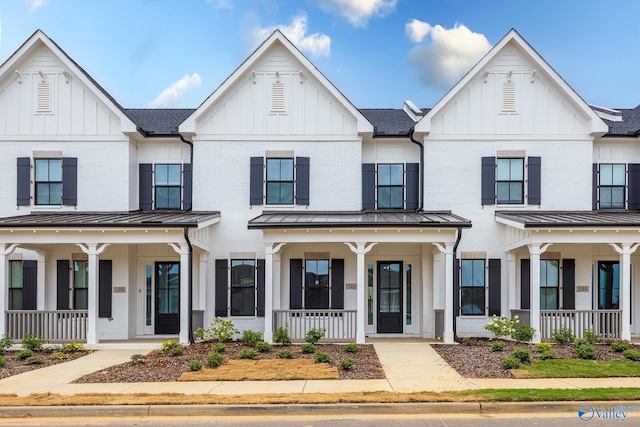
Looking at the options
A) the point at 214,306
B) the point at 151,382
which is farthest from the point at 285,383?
A: the point at 214,306

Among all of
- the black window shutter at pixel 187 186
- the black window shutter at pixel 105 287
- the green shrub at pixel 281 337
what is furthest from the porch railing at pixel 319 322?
the black window shutter at pixel 105 287

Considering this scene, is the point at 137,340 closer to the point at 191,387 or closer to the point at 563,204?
the point at 191,387

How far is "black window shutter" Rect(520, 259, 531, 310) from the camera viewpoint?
1789 cm

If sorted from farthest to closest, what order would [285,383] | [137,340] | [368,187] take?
[368,187]
[137,340]
[285,383]

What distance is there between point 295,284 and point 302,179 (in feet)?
10.4

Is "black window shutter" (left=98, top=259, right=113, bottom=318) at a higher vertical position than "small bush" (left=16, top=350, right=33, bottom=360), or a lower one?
higher

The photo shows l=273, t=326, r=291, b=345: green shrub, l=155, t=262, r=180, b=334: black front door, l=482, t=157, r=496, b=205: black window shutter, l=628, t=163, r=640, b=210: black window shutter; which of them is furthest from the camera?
l=628, t=163, r=640, b=210: black window shutter

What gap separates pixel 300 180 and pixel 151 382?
8.65 m

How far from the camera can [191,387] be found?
424 inches

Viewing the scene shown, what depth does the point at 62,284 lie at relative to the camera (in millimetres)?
18172

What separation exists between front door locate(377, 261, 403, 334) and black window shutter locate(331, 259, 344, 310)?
1283mm

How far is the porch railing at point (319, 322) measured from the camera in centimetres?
1680

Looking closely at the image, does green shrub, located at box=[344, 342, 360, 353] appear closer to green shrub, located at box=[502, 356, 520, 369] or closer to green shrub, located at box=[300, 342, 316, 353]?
green shrub, located at box=[300, 342, 316, 353]

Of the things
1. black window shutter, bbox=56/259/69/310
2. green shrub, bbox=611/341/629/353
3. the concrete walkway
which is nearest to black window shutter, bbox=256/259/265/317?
black window shutter, bbox=56/259/69/310
